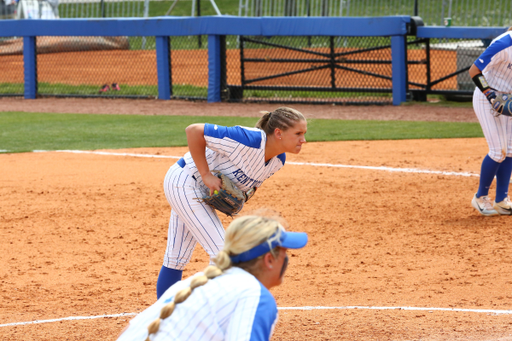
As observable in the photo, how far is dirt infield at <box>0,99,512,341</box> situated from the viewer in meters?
4.25

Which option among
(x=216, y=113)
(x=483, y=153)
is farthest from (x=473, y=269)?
(x=216, y=113)

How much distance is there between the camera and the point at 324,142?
36.1ft

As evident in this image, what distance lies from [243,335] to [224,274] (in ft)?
0.76

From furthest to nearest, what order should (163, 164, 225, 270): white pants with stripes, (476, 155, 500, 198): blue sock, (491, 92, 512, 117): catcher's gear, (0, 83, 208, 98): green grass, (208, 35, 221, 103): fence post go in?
(0, 83, 208, 98): green grass < (208, 35, 221, 103): fence post < (476, 155, 500, 198): blue sock < (491, 92, 512, 117): catcher's gear < (163, 164, 225, 270): white pants with stripes

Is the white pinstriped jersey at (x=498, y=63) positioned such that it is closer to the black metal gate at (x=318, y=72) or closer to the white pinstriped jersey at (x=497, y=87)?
the white pinstriped jersey at (x=497, y=87)

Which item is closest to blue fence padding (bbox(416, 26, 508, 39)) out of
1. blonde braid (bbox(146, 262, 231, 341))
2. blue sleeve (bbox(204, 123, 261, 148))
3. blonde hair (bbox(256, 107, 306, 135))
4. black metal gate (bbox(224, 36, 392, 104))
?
black metal gate (bbox(224, 36, 392, 104))

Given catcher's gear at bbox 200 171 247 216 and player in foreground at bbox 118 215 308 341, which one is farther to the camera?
catcher's gear at bbox 200 171 247 216

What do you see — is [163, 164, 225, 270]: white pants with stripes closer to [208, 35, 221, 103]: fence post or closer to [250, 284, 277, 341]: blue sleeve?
[250, 284, 277, 341]: blue sleeve

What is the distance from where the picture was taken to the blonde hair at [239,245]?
2182mm

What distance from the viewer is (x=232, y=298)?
214 cm

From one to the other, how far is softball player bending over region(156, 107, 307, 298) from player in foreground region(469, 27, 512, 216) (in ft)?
9.68

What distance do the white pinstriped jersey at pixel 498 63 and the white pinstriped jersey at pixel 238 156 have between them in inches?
117

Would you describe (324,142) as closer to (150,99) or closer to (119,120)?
(119,120)

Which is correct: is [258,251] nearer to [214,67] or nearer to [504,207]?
[504,207]
